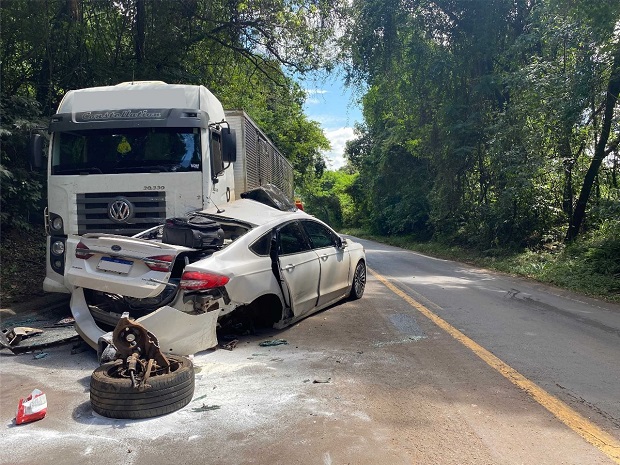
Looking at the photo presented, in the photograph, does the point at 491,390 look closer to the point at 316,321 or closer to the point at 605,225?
the point at 316,321

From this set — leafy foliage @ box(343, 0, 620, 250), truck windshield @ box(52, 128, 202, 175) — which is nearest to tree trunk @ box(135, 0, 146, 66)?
truck windshield @ box(52, 128, 202, 175)

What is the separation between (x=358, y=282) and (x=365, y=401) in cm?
497

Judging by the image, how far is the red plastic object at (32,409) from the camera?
4.14m

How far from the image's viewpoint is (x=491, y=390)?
483cm

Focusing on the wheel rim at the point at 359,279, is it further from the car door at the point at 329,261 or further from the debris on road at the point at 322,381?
the debris on road at the point at 322,381

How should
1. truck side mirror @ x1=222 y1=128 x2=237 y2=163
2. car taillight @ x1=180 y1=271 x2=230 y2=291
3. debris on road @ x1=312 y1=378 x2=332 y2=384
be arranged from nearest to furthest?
debris on road @ x1=312 y1=378 x2=332 y2=384
car taillight @ x1=180 y1=271 x2=230 y2=291
truck side mirror @ x1=222 y1=128 x2=237 y2=163

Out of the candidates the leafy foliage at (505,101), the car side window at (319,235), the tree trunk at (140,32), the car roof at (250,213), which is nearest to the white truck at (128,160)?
the car roof at (250,213)

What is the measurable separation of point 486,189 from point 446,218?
16.5 feet

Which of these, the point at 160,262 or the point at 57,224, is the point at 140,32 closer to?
the point at 57,224

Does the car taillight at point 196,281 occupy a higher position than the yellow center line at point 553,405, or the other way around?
the car taillight at point 196,281

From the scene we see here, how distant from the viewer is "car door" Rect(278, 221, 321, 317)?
6.89 metres

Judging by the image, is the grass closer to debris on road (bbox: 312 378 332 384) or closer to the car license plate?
debris on road (bbox: 312 378 332 384)

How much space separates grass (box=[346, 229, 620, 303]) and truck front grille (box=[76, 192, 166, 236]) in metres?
8.70

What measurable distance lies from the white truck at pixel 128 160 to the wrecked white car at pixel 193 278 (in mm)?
662
